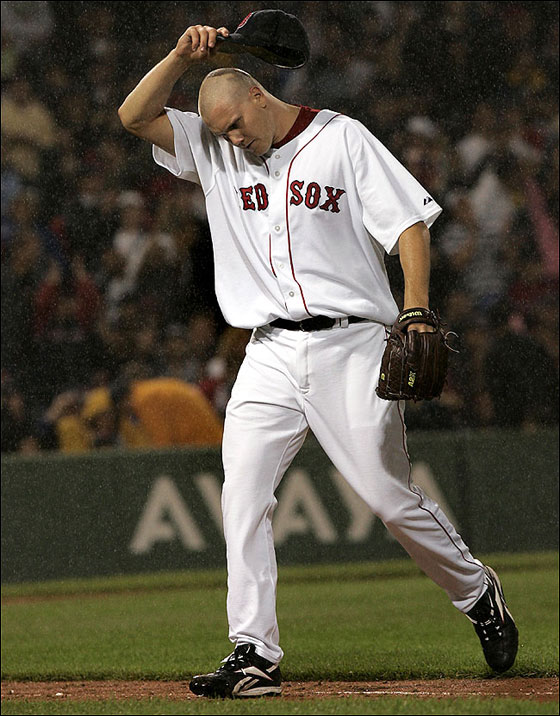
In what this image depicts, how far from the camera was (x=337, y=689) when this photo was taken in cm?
355

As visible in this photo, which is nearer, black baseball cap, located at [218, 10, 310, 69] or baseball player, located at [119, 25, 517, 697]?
baseball player, located at [119, 25, 517, 697]

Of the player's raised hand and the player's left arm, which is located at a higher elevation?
the player's raised hand

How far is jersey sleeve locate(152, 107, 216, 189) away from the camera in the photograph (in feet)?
11.7

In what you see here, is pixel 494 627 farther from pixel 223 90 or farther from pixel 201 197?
pixel 201 197

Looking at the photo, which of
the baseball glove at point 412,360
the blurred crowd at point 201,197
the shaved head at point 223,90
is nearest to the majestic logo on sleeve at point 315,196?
the shaved head at point 223,90

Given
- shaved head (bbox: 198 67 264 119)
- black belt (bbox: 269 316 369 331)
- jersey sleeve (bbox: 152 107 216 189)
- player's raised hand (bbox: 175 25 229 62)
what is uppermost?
player's raised hand (bbox: 175 25 229 62)

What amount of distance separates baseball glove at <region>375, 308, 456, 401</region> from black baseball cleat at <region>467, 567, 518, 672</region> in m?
0.73

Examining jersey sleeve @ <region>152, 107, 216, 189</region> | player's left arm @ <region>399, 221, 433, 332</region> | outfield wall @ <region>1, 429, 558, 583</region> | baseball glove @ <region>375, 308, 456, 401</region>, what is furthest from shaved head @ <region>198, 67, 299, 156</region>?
outfield wall @ <region>1, 429, 558, 583</region>

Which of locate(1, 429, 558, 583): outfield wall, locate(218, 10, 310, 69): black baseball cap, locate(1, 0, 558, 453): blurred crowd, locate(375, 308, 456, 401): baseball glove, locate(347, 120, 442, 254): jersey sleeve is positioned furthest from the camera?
locate(1, 0, 558, 453): blurred crowd

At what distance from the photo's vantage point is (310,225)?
340 centimetres

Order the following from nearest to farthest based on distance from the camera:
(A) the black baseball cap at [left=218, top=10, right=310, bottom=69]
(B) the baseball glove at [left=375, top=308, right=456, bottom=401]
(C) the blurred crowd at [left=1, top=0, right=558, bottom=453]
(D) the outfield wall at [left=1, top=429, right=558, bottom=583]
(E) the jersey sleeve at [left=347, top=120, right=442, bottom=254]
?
(B) the baseball glove at [left=375, top=308, right=456, bottom=401] → (E) the jersey sleeve at [left=347, top=120, right=442, bottom=254] → (A) the black baseball cap at [left=218, top=10, right=310, bottom=69] → (D) the outfield wall at [left=1, top=429, right=558, bottom=583] → (C) the blurred crowd at [left=1, top=0, right=558, bottom=453]

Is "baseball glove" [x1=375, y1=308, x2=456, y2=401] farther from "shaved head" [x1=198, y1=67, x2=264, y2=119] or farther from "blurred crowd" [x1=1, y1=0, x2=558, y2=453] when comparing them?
"blurred crowd" [x1=1, y1=0, x2=558, y2=453]

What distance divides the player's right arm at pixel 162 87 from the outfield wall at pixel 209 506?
131 inches

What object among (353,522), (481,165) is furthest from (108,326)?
(481,165)
